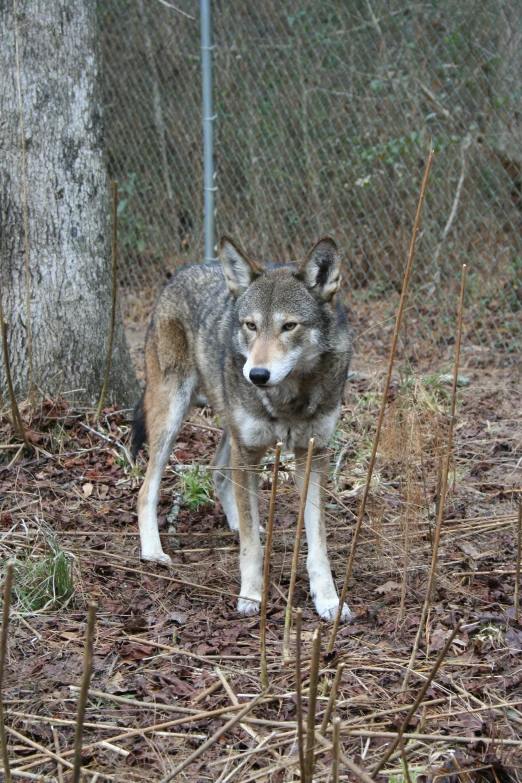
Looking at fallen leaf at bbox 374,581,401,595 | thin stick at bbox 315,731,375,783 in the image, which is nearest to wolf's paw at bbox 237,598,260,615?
fallen leaf at bbox 374,581,401,595

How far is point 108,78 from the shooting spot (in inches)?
378

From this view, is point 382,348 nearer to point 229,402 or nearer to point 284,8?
point 284,8

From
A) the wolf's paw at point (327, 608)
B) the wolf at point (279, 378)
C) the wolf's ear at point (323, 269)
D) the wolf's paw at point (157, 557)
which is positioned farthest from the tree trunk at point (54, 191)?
the wolf's paw at point (327, 608)

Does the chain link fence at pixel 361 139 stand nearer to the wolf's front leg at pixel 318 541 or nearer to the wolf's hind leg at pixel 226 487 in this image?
the wolf's hind leg at pixel 226 487

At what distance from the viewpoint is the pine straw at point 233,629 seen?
8.59 feet

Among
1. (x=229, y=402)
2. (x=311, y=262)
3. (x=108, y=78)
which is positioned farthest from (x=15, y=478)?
(x=108, y=78)

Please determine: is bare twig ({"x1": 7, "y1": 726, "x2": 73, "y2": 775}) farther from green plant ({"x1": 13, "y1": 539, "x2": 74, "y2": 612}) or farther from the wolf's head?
the wolf's head

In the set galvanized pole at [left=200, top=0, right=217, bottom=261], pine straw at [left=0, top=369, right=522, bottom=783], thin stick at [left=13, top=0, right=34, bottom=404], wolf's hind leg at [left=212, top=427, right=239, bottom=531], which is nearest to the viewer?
pine straw at [left=0, top=369, right=522, bottom=783]

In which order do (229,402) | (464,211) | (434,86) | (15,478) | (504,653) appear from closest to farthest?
(504,653), (229,402), (15,478), (434,86), (464,211)

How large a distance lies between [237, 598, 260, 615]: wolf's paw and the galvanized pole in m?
4.46

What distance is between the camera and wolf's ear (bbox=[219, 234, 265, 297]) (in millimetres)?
→ 4020

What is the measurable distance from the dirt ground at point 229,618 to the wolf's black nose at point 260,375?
59 centimetres

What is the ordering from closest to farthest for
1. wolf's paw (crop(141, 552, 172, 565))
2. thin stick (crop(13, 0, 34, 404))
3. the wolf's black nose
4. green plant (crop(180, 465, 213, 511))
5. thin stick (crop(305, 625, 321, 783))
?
thin stick (crop(305, 625, 321, 783)) < the wolf's black nose < wolf's paw (crop(141, 552, 172, 565)) < thin stick (crop(13, 0, 34, 404)) < green plant (crop(180, 465, 213, 511))

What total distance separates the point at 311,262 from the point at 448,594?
171cm
